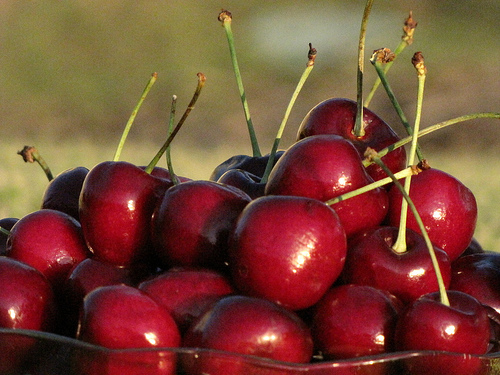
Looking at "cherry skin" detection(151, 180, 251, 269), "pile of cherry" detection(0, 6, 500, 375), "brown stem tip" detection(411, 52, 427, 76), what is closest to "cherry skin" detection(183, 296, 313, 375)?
"pile of cherry" detection(0, 6, 500, 375)

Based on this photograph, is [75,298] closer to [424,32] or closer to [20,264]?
[20,264]

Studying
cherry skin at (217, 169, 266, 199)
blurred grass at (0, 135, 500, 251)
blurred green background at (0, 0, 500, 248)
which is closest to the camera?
cherry skin at (217, 169, 266, 199)

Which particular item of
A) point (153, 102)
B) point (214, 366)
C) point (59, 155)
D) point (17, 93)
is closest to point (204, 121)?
point (153, 102)

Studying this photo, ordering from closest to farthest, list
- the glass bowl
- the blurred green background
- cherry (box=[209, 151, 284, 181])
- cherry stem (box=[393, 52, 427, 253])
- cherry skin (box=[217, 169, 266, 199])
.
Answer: the glass bowl → cherry stem (box=[393, 52, 427, 253]) → cherry skin (box=[217, 169, 266, 199]) → cherry (box=[209, 151, 284, 181]) → the blurred green background

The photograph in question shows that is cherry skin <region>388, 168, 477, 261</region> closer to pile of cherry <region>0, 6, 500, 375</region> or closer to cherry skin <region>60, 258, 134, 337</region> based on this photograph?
pile of cherry <region>0, 6, 500, 375</region>

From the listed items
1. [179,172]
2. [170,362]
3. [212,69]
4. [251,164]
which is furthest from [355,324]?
[212,69]

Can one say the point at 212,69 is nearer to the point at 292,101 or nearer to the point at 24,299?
the point at 292,101
